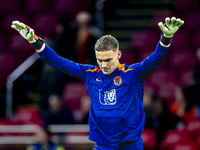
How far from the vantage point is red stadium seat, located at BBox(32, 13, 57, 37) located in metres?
9.88

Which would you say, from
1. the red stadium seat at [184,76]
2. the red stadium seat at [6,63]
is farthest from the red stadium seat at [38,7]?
the red stadium seat at [184,76]

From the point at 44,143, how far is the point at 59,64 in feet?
9.62

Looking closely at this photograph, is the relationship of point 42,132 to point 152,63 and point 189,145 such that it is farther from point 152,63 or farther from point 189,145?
point 152,63

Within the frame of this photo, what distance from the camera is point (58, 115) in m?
7.44

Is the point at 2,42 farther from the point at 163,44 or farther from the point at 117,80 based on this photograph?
the point at 163,44

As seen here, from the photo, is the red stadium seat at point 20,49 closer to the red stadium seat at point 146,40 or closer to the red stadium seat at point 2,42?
the red stadium seat at point 2,42

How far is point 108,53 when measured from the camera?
3766mm

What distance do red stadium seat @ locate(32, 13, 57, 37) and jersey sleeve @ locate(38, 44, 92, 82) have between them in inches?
230

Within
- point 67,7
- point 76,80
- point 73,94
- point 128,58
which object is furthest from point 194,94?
point 67,7

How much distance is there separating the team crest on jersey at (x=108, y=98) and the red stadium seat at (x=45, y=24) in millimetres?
6172

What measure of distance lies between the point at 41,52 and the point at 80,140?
327cm

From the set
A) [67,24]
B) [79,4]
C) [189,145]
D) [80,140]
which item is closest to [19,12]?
[79,4]

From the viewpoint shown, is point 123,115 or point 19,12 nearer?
point 123,115

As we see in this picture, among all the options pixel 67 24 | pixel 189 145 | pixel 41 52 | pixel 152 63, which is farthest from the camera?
pixel 67 24
